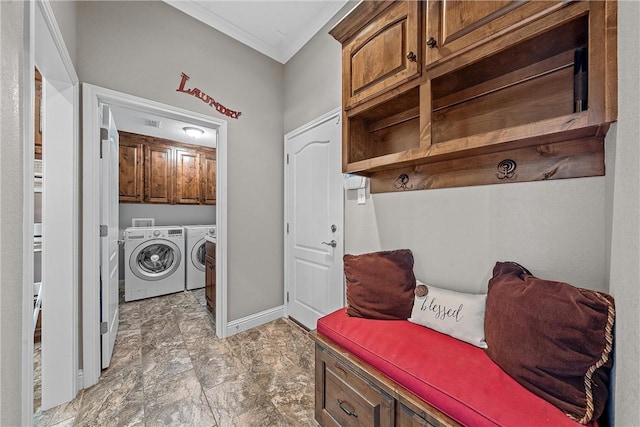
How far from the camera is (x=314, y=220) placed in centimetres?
235

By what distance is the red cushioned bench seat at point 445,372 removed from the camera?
0.74 metres

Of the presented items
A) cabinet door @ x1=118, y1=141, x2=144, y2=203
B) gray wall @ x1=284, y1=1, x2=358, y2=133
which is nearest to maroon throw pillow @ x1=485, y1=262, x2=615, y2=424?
gray wall @ x1=284, y1=1, x2=358, y2=133

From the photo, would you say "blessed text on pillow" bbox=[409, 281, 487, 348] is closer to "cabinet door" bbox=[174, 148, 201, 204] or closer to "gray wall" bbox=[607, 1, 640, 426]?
"gray wall" bbox=[607, 1, 640, 426]

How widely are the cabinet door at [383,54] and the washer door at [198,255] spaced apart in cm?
334

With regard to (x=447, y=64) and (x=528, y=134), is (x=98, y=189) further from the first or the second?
(x=528, y=134)

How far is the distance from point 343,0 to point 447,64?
4.83 ft

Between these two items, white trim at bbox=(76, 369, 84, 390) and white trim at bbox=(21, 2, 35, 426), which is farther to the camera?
white trim at bbox=(76, 369, 84, 390)

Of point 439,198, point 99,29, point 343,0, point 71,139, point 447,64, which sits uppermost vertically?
point 343,0

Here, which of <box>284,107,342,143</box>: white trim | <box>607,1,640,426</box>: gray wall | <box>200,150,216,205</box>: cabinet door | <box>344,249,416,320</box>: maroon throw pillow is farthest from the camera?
<box>200,150,216,205</box>: cabinet door

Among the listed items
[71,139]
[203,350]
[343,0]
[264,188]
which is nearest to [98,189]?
[71,139]

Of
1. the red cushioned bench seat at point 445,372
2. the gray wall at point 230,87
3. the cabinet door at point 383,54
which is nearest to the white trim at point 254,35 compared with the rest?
the gray wall at point 230,87

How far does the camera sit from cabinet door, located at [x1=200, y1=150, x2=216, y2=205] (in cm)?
461

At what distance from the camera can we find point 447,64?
1132mm

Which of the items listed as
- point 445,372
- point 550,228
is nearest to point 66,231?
point 445,372
